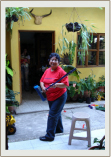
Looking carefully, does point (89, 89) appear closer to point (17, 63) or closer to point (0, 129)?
point (17, 63)

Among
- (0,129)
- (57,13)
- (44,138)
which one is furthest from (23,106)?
(0,129)

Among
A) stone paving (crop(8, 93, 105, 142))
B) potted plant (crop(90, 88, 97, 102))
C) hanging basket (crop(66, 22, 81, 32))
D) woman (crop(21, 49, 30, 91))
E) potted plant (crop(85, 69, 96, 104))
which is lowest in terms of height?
stone paving (crop(8, 93, 105, 142))

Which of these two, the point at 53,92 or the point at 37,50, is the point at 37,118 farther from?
the point at 37,50

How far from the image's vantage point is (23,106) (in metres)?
5.55

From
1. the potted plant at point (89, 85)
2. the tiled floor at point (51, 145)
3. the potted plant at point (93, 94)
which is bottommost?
the tiled floor at point (51, 145)

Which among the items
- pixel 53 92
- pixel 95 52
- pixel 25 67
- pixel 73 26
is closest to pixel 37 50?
Result: pixel 25 67

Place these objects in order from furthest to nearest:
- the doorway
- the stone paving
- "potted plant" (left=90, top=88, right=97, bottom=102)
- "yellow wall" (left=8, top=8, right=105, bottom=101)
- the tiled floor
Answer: the doorway, "potted plant" (left=90, top=88, right=97, bottom=102), "yellow wall" (left=8, top=8, right=105, bottom=101), the stone paving, the tiled floor

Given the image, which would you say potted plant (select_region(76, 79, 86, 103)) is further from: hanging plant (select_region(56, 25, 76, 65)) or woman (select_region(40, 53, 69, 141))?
woman (select_region(40, 53, 69, 141))

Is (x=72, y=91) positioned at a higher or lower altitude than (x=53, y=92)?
lower

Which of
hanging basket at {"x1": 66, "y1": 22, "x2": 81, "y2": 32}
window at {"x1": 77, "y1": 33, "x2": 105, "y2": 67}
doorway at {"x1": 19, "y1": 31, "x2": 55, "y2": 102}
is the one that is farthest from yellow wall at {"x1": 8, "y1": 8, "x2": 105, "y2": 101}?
doorway at {"x1": 19, "y1": 31, "x2": 55, "y2": 102}

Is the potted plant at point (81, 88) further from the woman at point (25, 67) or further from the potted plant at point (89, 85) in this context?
the woman at point (25, 67)

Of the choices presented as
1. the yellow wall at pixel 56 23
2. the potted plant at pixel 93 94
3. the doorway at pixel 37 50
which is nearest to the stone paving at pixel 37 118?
the potted plant at pixel 93 94

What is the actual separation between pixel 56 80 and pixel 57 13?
10.8 feet

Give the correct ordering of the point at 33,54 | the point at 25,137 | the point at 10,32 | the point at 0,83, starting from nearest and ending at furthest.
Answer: the point at 0,83 < the point at 25,137 < the point at 10,32 < the point at 33,54
